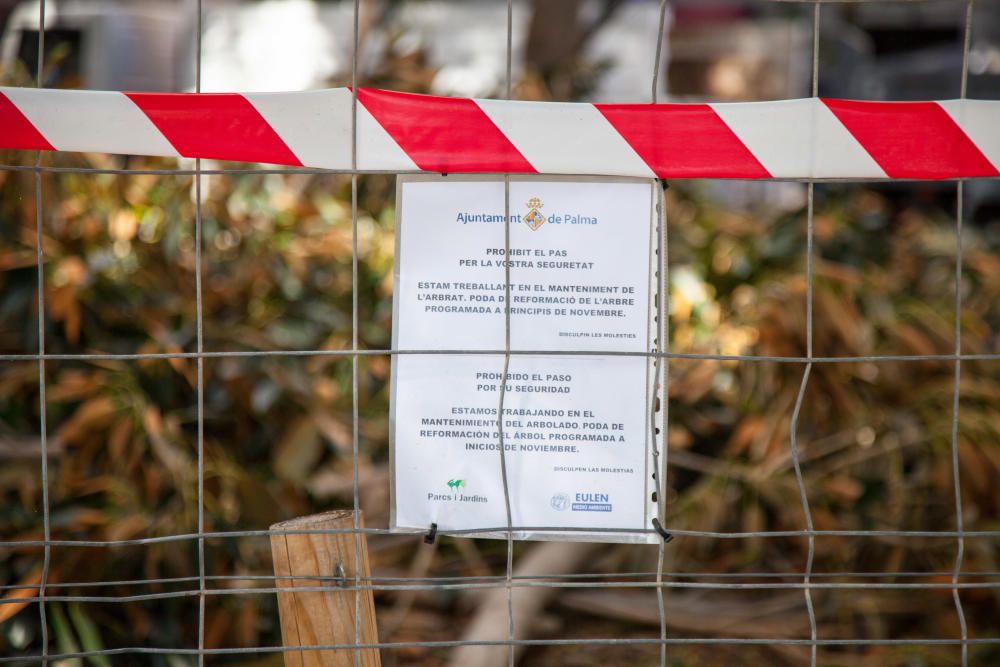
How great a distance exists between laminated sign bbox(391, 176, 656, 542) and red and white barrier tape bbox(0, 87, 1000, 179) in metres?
0.06

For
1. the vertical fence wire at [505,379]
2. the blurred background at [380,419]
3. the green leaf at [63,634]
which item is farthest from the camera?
the blurred background at [380,419]

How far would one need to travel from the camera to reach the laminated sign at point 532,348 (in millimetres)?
1642

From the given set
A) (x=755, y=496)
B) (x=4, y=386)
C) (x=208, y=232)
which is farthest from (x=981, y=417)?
(x=4, y=386)

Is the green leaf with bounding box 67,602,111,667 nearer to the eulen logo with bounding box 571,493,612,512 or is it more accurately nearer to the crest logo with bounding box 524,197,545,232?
the eulen logo with bounding box 571,493,612,512

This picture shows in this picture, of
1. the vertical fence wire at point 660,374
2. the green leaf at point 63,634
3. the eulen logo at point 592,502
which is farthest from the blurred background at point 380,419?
the vertical fence wire at point 660,374

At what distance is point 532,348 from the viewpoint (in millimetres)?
1644

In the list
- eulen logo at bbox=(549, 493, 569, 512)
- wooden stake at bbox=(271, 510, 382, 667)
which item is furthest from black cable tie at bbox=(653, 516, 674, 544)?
wooden stake at bbox=(271, 510, 382, 667)

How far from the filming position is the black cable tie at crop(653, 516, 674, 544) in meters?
1.60

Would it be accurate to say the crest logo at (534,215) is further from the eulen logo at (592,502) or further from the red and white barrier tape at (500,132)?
the eulen logo at (592,502)

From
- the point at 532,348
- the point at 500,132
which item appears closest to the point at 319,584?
the point at 532,348

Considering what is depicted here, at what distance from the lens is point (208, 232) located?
380 cm

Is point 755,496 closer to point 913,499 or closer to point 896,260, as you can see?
point 913,499

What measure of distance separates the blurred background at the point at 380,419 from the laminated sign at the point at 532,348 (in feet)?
3.48

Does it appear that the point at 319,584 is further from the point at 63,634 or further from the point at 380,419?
the point at 380,419
